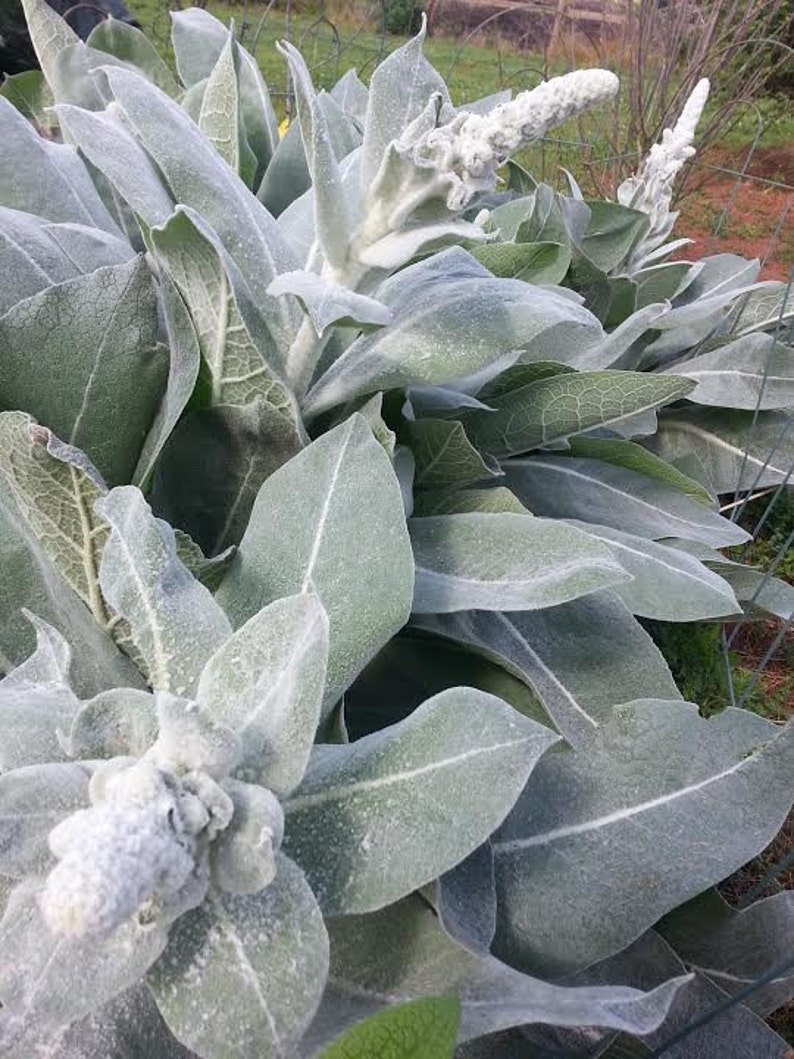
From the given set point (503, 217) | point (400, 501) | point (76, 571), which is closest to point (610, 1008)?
point (400, 501)

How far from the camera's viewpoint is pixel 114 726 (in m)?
0.60

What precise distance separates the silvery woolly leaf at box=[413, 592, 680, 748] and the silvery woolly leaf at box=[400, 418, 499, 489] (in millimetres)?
167

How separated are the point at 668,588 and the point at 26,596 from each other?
25.2 inches

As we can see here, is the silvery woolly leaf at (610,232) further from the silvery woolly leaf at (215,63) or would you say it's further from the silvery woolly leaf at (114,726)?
the silvery woolly leaf at (114,726)

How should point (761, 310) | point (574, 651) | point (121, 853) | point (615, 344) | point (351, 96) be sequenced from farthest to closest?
1. point (761, 310)
2. point (351, 96)
3. point (615, 344)
4. point (574, 651)
5. point (121, 853)

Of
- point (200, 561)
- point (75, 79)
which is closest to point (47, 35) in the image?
point (75, 79)

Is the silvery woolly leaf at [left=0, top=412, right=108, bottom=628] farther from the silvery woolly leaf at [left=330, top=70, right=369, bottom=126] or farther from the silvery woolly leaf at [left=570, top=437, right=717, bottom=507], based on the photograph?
the silvery woolly leaf at [left=330, top=70, right=369, bottom=126]

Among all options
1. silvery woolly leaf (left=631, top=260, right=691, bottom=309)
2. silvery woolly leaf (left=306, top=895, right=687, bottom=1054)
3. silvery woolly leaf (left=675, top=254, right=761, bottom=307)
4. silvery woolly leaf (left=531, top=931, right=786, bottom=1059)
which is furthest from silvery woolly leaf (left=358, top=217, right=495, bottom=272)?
silvery woolly leaf (left=675, top=254, right=761, bottom=307)

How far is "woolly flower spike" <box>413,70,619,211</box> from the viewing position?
690 millimetres

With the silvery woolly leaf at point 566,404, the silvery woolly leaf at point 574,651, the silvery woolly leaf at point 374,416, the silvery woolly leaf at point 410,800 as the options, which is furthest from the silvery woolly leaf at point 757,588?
the silvery woolly leaf at point 410,800

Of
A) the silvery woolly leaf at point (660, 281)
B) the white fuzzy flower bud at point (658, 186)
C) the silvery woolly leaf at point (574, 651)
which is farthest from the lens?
the silvery woolly leaf at point (660, 281)

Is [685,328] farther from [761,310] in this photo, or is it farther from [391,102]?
[391,102]

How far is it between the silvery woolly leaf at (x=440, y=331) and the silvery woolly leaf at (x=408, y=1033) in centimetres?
57

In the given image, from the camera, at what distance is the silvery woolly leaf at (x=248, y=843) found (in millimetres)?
518
